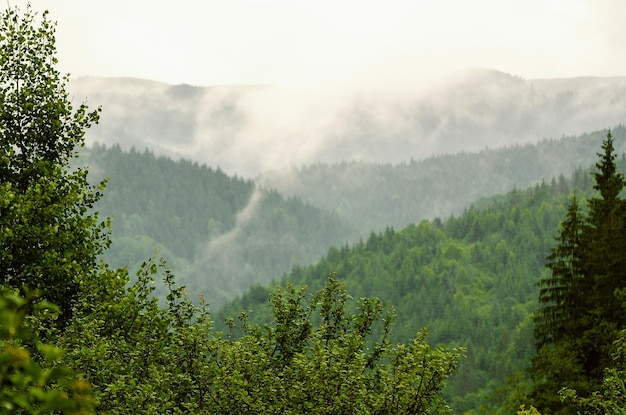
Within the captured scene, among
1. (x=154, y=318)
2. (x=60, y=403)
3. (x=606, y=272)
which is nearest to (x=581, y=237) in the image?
(x=606, y=272)

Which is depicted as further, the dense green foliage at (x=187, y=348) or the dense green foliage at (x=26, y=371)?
the dense green foliage at (x=187, y=348)

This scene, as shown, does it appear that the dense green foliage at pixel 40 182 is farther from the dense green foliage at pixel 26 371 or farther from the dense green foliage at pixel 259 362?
the dense green foliage at pixel 26 371

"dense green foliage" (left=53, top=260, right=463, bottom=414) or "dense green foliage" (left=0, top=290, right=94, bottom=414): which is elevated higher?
"dense green foliage" (left=0, top=290, right=94, bottom=414)

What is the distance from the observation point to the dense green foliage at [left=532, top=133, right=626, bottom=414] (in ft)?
98.6

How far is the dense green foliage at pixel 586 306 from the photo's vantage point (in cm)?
3006

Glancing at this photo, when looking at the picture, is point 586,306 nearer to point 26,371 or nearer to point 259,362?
point 259,362

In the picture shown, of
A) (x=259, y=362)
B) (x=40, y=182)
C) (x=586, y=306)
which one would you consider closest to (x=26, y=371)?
(x=259, y=362)

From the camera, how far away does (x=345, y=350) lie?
13797 mm

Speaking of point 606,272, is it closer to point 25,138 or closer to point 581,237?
point 581,237

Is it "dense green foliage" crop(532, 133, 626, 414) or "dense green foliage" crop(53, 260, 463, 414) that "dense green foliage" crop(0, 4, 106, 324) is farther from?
"dense green foliage" crop(532, 133, 626, 414)

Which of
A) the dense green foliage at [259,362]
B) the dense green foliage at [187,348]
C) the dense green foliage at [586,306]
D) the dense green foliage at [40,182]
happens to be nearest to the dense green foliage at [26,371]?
the dense green foliage at [187,348]

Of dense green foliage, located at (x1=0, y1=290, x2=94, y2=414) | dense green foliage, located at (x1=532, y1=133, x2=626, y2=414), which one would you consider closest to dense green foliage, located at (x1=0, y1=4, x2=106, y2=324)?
dense green foliage, located at (x1=0, y1=290, x2=94, y2=414)

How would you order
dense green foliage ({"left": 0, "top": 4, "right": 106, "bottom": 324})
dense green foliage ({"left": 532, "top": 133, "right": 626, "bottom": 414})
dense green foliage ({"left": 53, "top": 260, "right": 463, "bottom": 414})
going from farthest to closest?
dense green foliage ({"left": 532, "top": 133, "right": 626, "bottom": 414})
dense green foliage ({"left": 0, "top": 4, "right": 106, "bottom": 324})
dense green foliage ({"left": 53, "top": 260, "right": 463, "bottom": 414})

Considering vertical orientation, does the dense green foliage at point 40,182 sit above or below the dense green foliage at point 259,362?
above
